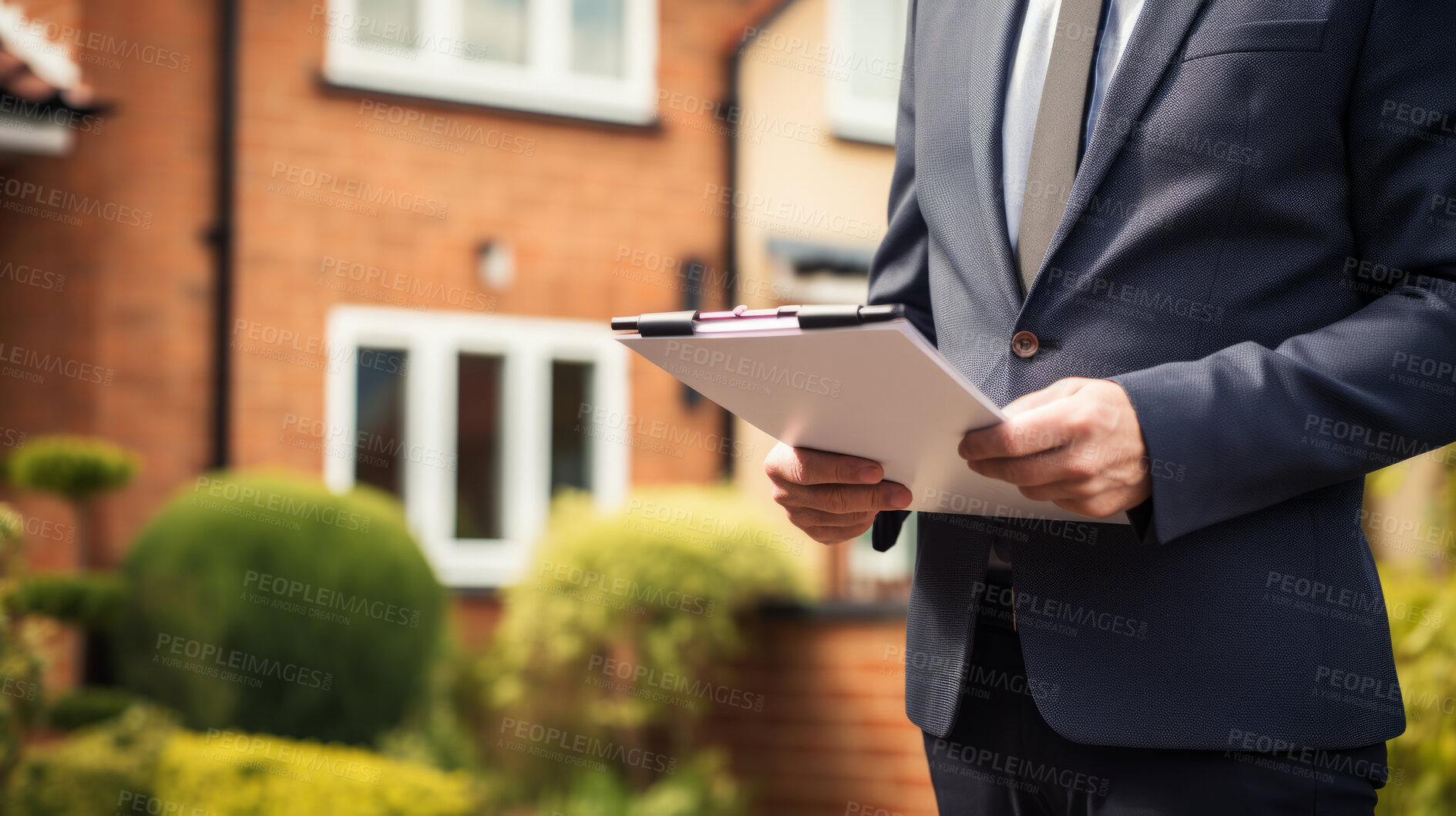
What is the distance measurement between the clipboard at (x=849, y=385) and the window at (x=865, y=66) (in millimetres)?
7738

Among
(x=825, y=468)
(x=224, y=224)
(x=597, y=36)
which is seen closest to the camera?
(x=825, y=468)

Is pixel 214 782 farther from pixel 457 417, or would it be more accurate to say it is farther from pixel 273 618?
pixel 457 417

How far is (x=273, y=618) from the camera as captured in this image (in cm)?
548

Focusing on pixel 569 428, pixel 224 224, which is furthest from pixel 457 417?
pixel 224 224

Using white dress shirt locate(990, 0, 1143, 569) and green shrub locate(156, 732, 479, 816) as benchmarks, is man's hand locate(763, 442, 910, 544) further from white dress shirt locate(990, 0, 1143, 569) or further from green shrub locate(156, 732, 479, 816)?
green shrub locate(156, 732, 479, 816)

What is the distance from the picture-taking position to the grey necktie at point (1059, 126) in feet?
3.93

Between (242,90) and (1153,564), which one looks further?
(242,90)

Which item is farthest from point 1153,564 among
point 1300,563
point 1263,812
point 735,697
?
point 735,697

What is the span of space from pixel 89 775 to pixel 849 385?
165 inches

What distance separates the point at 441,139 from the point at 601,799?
15.0 feet

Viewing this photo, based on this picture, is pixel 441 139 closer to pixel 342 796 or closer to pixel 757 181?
pixel 757 181

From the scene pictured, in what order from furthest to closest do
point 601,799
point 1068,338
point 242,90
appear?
point 242,90 → point 601,799 → point 1068,338

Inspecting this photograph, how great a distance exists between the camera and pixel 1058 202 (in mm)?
1200

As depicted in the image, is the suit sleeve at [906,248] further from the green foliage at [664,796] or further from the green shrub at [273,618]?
the green shrub at [273,618]
